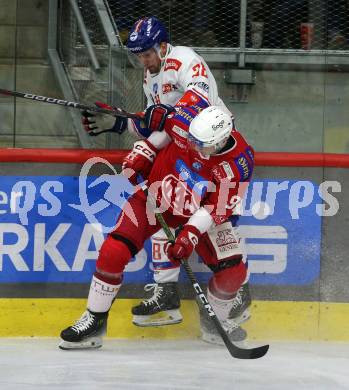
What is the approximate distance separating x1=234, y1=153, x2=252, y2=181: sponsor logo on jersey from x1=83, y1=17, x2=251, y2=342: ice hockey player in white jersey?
272mm

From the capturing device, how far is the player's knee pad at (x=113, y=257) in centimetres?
585

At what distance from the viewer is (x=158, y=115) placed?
5.91 meters

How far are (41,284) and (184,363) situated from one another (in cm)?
91

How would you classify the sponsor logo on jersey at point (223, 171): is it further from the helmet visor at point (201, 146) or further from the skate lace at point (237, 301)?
the skate lace at point (237, 301)

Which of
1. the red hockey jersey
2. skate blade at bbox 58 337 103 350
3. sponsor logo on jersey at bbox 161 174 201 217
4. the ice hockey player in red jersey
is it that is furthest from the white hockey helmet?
skate blade at bbox 58 337 103 350

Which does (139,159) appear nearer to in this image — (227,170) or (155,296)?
(227,170)

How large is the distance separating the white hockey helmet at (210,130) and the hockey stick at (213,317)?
0.39 m

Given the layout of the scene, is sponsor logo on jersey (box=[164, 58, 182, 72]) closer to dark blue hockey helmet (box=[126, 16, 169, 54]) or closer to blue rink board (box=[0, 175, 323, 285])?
dark blue hockey helmet (box=[126, 16, 169, 54])

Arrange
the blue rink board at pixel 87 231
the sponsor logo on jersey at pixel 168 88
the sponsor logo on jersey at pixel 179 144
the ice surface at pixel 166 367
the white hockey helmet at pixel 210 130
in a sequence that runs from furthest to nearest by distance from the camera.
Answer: the blue rink board at pixel 87 231
the sponsor logo on jersey at pixel 168 88
the sponsor logo on jersey at pixel 179 144
the white hockey helmet at pixel 210 130
the ice surface at pixel 166 367

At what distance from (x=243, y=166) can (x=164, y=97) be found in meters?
0.52

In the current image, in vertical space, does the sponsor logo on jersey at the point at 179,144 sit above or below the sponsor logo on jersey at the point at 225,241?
above

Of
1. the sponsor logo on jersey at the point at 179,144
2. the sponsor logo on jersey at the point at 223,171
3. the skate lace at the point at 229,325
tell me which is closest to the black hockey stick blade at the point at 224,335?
the skate lace at the point at 229,325

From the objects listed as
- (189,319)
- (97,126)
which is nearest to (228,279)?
(189,319)

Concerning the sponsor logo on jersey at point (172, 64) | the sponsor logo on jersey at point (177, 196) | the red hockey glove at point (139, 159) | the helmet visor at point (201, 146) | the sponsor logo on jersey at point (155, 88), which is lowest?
the sponsor logo on jersey at point (177, 196)
